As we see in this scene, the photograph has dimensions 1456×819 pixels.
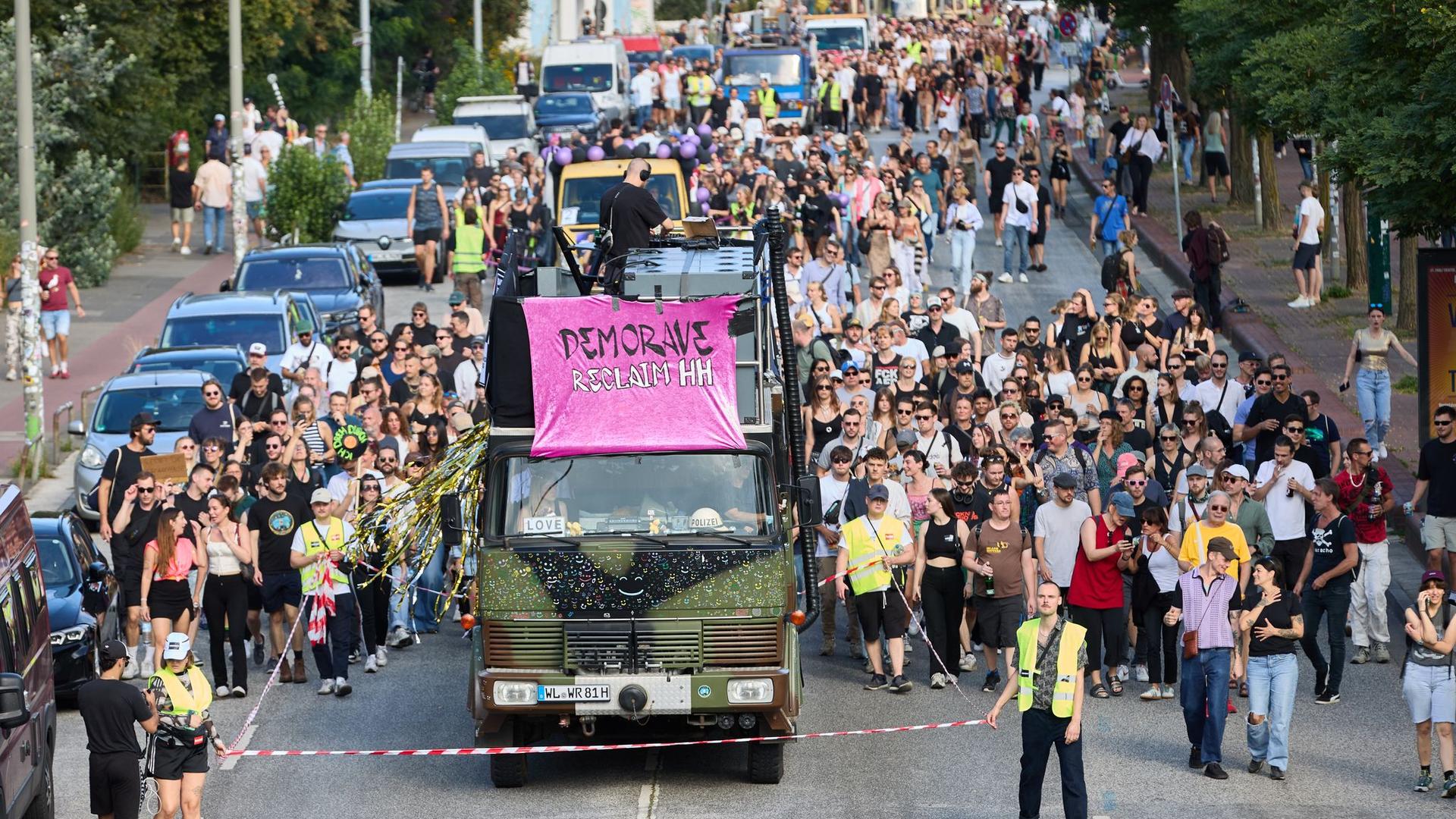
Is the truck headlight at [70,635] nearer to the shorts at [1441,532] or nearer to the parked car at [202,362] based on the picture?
the parked car at [202,362]

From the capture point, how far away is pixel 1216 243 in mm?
27391

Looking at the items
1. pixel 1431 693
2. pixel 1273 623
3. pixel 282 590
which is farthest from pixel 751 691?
pixel 282 590

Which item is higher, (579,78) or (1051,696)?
(579,78)

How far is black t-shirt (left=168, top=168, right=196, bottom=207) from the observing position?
38594 millimetres

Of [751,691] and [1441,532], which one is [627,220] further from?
[1441,532]

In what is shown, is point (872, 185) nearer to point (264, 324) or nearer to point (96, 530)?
point (264, 324)

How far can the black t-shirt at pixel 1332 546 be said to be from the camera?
16.4 metres

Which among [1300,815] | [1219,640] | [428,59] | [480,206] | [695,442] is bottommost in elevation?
[1300,815]

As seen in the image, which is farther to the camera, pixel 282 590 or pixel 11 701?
pixel 282 590

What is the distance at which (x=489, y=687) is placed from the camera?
45.1ft

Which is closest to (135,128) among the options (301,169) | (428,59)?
(301,169)

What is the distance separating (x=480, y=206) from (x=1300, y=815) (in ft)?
75.2

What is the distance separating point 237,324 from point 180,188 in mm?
13303

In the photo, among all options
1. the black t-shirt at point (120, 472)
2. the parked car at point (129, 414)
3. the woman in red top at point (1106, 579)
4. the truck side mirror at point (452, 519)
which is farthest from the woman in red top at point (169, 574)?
the woman in red top at point (1106, 579)
